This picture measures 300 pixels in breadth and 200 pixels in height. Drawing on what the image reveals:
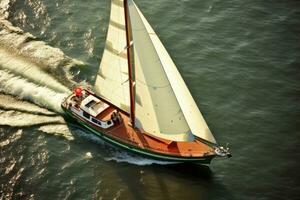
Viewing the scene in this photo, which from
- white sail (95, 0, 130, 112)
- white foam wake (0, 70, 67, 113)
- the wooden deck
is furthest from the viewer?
white foam wake (0, 70, 67, 113)

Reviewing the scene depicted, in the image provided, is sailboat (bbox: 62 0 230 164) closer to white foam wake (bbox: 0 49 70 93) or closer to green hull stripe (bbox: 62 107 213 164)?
green hull stripe (bbox: 62 107 213 164)

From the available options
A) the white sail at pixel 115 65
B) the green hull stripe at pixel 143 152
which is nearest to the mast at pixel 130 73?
the white sail at pixel 115 65

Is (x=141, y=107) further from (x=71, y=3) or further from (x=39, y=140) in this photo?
(x=71, y=3)

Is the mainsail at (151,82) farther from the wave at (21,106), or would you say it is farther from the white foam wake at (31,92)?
the wave at (21,106)

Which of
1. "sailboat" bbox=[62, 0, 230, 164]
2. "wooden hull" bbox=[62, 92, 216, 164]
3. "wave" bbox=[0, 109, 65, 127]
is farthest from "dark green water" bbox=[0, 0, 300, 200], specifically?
"sailboat" bbox=[62, 0, 230, 164]

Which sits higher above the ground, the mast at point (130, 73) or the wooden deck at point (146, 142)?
the mast at point (130, 73)

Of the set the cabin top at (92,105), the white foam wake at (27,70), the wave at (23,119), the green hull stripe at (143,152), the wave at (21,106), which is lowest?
the green hull stripe at (143,152)

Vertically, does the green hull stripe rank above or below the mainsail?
below

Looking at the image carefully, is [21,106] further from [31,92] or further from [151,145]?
[151,145]
